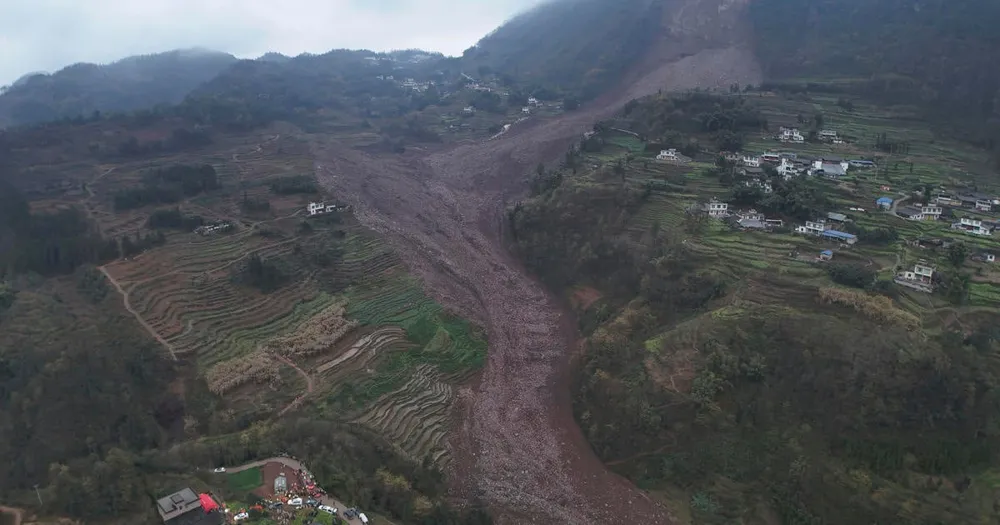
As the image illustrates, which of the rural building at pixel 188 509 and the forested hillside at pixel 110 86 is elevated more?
the forested hillside at pixel 110 86

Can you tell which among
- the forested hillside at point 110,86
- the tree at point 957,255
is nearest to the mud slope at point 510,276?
the tree at point 957,255

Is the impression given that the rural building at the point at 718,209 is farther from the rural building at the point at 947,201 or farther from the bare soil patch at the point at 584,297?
the rural building at the point at 947,201

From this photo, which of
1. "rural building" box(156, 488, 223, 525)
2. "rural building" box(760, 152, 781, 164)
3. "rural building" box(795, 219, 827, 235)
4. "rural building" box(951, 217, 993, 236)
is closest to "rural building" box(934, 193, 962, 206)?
"rural building" box(951, 217, 993, 236)

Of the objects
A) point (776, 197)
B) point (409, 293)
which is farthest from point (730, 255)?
point (409, 293)

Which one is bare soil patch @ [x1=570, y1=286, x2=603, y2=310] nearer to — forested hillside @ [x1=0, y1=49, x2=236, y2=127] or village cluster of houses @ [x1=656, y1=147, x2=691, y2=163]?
village cluster of houses @ [x1=656, y1=147, x2=691, y2=163]

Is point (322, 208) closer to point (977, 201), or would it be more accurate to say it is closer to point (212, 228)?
point (212, 228)

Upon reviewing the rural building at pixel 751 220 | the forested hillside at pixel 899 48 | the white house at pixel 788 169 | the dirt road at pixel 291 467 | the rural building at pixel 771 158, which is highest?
the forested hillside at pixel 899 48

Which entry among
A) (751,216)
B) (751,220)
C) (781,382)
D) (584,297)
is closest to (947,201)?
(751,216)
